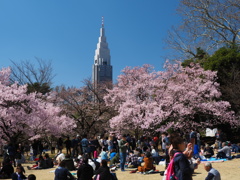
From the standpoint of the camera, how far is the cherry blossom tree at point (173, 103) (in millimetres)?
19391

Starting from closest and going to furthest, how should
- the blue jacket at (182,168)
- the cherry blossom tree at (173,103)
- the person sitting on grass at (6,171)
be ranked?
the blue jacket at (182,168)
the person sitting on grass at (6,171)
the cherry blossom tree at (173,103)

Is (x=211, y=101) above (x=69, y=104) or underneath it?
underneath

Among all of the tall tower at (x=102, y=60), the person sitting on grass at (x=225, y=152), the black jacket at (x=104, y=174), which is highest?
the tall tower at (x=102, y=60)

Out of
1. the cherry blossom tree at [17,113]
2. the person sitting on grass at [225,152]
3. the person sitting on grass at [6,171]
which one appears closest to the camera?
the person sitting on grass at [6,171]

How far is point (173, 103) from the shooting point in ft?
65.5

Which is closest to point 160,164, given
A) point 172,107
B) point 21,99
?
point 172,107

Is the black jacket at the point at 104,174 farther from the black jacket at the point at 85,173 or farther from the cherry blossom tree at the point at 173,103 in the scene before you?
the cherry blossom tree at the point at 173,103

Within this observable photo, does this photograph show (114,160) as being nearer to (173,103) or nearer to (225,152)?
(225,152)

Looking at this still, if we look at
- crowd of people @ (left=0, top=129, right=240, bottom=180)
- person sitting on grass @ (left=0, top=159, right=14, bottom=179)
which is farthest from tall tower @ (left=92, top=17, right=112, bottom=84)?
person sitting on grass @ (left=0, top=159, right=14, bottom=179)

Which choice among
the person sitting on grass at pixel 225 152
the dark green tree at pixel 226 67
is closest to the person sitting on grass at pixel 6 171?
the person sitting on grass at pixel 225 152

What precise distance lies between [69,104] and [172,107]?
1281cm

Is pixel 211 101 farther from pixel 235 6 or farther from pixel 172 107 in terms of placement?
pixel 235 6

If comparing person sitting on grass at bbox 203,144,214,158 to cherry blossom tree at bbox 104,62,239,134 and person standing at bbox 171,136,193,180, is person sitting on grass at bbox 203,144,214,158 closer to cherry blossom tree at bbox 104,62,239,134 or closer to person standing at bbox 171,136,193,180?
cherry blossom tree at bbox 104,62,239,134

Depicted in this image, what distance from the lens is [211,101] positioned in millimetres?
20500
